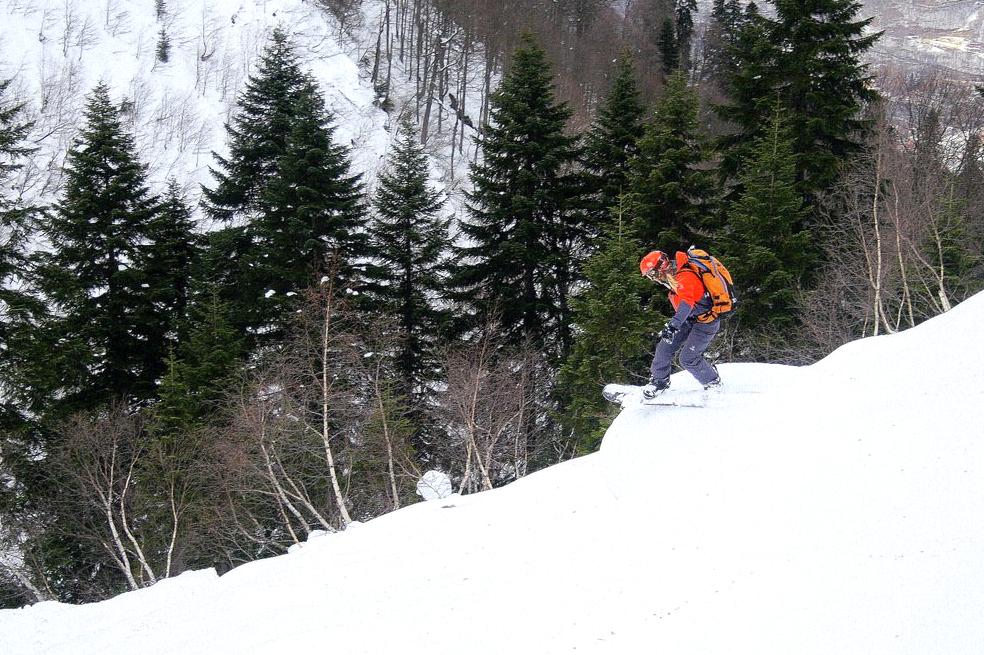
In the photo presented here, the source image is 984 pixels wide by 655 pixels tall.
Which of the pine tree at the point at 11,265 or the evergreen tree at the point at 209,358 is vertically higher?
the pine tree at the point at 11,265

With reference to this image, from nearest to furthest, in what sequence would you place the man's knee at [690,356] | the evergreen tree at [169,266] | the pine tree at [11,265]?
1. the man's knee at [690,356]
2. the pine tree at [11,265]
3. the evergreen tree at [169,266]

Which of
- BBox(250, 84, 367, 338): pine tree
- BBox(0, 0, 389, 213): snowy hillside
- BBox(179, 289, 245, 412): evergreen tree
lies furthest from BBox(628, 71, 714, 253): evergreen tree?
BBox(0, 0, 389, 213): snowy hillside

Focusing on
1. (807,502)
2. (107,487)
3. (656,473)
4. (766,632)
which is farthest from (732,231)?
(107,487)

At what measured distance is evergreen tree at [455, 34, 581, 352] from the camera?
23.0m

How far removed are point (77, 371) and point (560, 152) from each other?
18.8 meters

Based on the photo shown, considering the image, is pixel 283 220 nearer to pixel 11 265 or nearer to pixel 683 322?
pixel 11 265

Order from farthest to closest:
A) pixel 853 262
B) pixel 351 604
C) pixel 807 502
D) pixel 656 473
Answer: pixel 853 262, pixel 656 473, pixel 351 604, pixel 807 502

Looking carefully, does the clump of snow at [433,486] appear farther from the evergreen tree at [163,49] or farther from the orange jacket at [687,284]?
the evergreen tree at [163,49]

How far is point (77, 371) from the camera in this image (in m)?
21.8

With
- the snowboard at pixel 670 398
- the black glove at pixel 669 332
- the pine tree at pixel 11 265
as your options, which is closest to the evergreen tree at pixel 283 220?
the pine tree at pixel 11 265

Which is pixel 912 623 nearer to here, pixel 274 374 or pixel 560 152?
pixel 274 374

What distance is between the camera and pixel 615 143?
24.3 m

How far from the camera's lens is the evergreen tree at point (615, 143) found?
941 inches

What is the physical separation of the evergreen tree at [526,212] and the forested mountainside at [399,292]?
111mm
